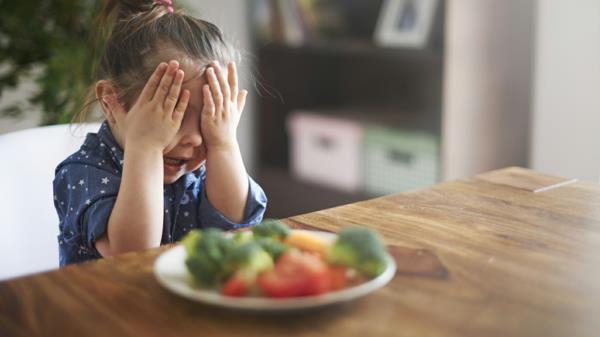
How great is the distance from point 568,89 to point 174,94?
1.51 m

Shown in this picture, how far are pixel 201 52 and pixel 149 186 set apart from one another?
0.22m

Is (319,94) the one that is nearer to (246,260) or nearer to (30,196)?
(30,196)

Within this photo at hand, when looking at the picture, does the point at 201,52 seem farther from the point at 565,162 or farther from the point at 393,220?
the point at 565,162

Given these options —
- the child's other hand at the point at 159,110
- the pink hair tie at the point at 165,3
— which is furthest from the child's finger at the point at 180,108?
the pink hair tie at the point at 165,3

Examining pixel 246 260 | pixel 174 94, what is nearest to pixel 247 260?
pixel 246 260

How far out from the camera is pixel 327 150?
2.94 m

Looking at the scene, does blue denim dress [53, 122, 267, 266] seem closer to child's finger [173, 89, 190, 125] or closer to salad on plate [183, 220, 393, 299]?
child's finger [173, 89, 190, 125]

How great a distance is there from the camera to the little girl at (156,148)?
43.4 inches

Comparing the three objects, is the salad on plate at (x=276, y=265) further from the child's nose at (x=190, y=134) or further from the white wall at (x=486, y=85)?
the white wall at (x=486, y=85)

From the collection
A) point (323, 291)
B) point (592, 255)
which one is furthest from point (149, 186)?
point (592, 255)

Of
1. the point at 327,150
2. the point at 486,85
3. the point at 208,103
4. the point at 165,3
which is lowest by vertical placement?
the point at 327,150

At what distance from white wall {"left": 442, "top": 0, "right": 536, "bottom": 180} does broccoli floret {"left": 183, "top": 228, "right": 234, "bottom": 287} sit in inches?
68.1

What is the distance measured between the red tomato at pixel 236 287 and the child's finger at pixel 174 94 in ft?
1.27

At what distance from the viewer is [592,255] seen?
3.07 feet
